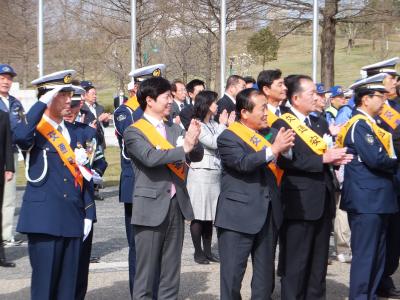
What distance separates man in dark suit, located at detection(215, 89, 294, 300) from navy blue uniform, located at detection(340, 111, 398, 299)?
37.7 inches

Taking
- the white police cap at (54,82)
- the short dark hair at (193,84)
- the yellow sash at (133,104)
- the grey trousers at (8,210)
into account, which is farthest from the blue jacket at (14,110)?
the white police cap at (54,82)

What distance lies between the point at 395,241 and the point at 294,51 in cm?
5409

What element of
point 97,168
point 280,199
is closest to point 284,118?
point 280,199

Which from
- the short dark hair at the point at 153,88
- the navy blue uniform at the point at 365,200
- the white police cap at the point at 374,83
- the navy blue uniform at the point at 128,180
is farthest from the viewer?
the navy blue uniform at the point at 128,180

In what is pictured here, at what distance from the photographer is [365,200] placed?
233 inches

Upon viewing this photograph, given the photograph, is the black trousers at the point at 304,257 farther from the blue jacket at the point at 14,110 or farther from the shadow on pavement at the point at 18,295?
the blue jacket at the point at 14,110

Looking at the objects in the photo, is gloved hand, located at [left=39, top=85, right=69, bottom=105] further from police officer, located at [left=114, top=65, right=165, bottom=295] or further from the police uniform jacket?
the police uniform jacket

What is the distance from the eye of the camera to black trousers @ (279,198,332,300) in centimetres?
575

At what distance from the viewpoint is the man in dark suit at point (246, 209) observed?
518 cm

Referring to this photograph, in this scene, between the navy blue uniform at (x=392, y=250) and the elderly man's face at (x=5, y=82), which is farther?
the elderly man's face at (x=5, y=82)

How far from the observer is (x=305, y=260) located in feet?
19.0

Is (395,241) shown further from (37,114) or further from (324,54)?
(324,54)

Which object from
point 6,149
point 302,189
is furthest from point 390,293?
point 6,149

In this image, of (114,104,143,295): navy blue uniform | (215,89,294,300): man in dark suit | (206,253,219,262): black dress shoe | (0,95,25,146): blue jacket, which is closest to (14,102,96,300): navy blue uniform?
(215,89,294,300): man in dark suit
